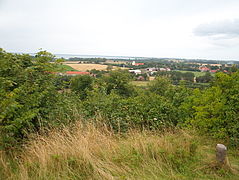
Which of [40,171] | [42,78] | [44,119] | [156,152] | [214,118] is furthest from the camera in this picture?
[42,78]

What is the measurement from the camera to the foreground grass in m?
2.98

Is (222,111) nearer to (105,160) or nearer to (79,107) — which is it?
(105,160)

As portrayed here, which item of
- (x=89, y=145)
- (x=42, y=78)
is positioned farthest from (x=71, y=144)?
(x=42, y=78)

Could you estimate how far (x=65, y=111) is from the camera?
482 centimetres

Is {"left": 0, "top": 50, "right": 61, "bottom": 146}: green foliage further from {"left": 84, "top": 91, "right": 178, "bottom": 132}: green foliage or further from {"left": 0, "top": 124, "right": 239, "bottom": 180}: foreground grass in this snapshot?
{"left": 84, "top": 91, "right": 178, "bottom": 132}: green foliage

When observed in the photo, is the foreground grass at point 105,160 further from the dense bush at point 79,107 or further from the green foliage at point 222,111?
the green foliage at point 222,111

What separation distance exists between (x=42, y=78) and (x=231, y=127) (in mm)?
5358

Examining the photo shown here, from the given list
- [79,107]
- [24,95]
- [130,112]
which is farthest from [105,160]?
[79,107]

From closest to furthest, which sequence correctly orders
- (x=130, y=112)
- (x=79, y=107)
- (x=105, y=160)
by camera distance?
(x=105, y=160) < (x=130, y=112) < (x=79, y=107)

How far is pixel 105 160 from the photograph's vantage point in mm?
3346

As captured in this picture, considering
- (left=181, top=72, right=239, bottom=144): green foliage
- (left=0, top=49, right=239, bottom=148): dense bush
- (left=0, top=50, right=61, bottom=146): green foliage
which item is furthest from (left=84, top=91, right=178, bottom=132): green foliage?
(left=0, top=50, right=61, bottom=146): green foliage

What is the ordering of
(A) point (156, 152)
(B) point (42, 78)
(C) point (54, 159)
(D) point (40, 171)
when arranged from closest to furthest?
(D) point (40, 171) → (C) point (54, 159) → (A) point (156, 152) → (B) point (42, 78)

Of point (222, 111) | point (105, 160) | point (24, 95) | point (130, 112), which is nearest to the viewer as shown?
point (105, 160)

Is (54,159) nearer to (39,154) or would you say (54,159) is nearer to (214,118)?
(39,154)
